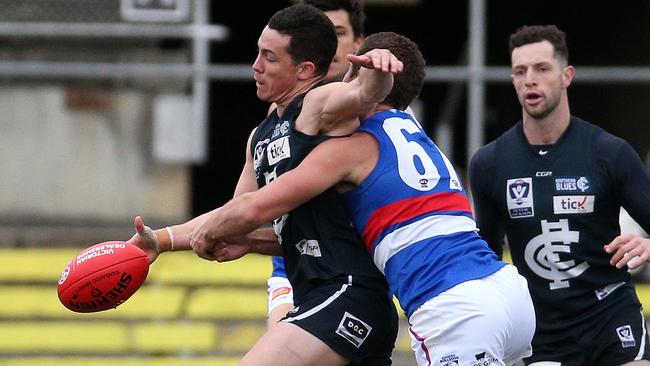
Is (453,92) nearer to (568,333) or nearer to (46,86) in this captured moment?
(46,86)

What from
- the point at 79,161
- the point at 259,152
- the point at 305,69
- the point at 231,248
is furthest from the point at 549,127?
the point at 79,161

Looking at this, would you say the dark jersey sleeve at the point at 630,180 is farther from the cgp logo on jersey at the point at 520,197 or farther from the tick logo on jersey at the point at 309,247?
the tick logo on jersey at the point at 309,247

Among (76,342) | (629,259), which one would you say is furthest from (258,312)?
(629,259)

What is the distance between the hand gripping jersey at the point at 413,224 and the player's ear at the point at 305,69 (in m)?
0.41

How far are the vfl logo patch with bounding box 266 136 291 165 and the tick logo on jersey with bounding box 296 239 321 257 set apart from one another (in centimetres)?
34

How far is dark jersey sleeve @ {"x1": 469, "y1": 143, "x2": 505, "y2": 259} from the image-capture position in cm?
610

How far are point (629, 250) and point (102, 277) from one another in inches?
86.3

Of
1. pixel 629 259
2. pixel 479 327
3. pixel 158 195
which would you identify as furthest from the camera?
pixel 158 195

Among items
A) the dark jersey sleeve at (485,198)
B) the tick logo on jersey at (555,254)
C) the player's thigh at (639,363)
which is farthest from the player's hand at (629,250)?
the dark jersey sleeve at (485,198)

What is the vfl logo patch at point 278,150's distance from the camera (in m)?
4.93

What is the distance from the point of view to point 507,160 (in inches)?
240

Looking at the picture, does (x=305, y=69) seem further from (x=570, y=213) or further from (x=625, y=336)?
(x=625, y=336)

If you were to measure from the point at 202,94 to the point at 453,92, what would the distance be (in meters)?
7.20

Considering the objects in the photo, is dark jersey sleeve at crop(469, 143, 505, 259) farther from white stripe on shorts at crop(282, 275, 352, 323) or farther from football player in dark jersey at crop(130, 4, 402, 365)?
white stripe on shorts at crop(282, 275, 352, 323)
